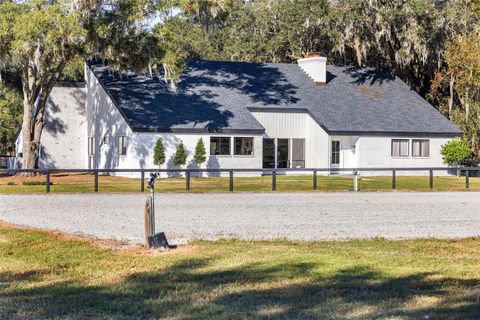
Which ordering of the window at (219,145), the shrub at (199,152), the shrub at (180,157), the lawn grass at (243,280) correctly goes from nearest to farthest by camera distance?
the lawn grass at (243,280), the shrub at (180,157), the shrub at (199,152), the window at (219,145)

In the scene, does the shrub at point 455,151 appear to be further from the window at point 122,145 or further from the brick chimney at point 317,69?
the window at point 122,145

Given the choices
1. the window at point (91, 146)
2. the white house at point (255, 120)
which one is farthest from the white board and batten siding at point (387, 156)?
the window at point (91, 146)

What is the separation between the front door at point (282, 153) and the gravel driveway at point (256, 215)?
1606 cm

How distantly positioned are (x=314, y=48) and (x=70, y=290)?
44747 millimetres

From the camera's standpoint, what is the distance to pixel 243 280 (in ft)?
34.4

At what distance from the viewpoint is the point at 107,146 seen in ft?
143

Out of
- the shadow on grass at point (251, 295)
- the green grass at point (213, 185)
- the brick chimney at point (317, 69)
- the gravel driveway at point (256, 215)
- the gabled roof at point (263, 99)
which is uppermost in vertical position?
the brick chimney at point (317, 69)

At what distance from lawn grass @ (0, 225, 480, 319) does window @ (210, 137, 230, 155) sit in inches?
1065

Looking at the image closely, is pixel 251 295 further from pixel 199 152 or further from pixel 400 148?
pixel 400 148

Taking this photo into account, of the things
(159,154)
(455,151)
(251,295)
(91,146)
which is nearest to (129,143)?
(159,154)

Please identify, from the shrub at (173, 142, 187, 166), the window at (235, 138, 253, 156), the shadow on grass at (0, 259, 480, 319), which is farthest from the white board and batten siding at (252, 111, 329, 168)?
the shadow on grass at (0, 259, 480, 319)

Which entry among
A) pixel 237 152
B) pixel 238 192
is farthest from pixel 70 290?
pixel 237 152

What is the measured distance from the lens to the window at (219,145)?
4200 centimetres

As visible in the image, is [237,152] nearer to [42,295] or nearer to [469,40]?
[469,40]
